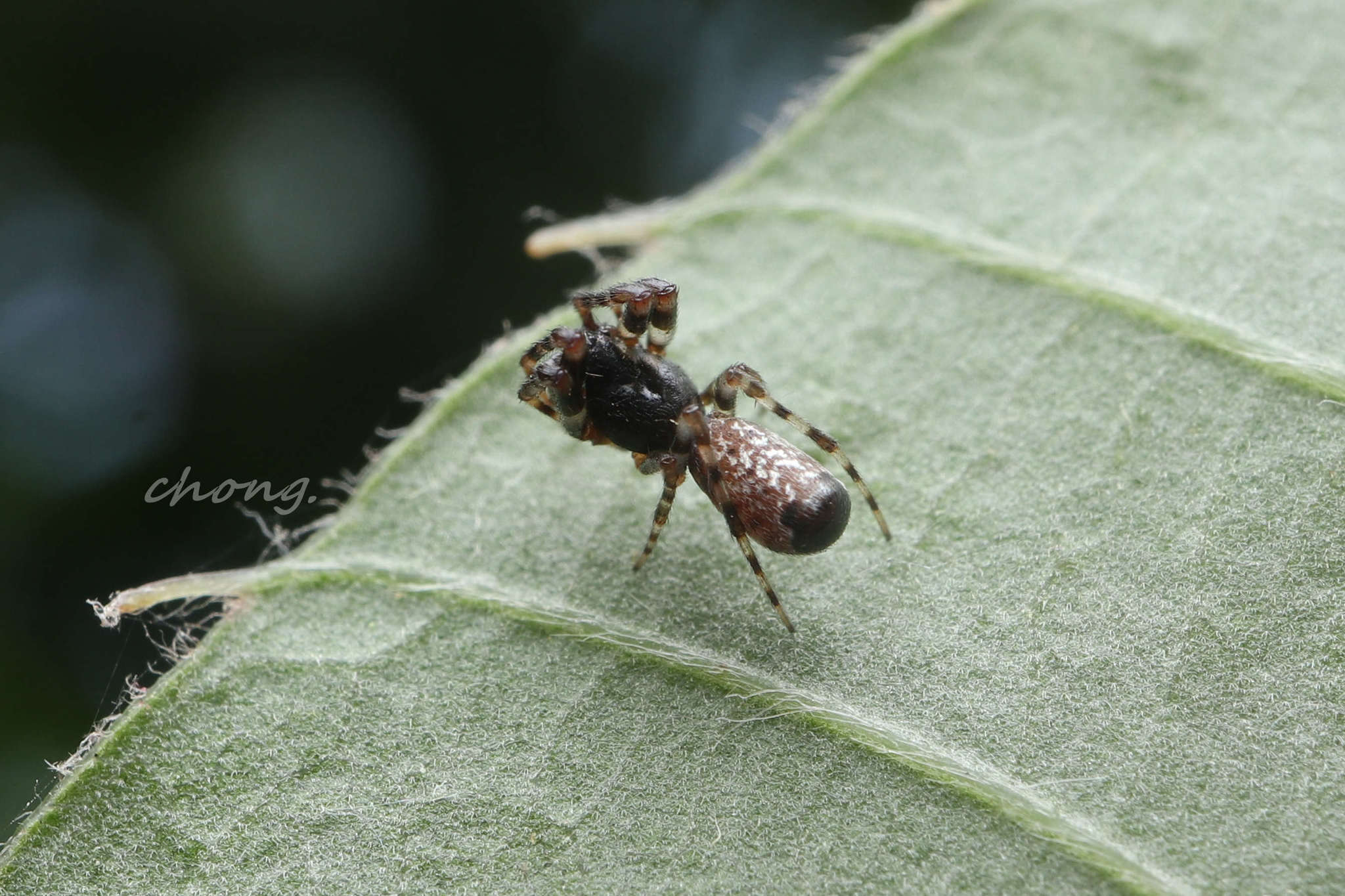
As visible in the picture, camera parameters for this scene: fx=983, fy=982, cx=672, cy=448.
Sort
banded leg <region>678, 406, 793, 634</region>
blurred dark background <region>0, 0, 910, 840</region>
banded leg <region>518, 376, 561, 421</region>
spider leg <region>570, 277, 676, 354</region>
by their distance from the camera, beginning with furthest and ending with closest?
blurred dark background <region>0, 0, 910, 840</region>, spider leg <region>570, 277, 676, 354</region>, banded leg <region>518, 376, 561, 421</region>, banded leg <region>678, 406, 793, 634</region>

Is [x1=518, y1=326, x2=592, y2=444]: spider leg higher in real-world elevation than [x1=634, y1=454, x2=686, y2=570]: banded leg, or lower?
higher

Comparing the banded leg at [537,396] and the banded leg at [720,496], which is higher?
the banded leg at [537,396]

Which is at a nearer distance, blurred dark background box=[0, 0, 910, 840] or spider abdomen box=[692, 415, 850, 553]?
spider abdomen box=[692, 415, 850, 553]

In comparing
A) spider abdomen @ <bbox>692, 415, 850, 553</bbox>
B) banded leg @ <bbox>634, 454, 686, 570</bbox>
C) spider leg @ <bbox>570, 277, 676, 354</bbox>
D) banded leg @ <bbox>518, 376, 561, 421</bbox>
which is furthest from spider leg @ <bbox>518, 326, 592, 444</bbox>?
spider abdomen @ <bbox>692, 415, 850, 553</bbox>

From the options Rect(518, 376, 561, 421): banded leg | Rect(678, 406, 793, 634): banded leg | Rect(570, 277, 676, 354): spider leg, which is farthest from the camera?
Rect(570, 277, 676, 354): spider leg

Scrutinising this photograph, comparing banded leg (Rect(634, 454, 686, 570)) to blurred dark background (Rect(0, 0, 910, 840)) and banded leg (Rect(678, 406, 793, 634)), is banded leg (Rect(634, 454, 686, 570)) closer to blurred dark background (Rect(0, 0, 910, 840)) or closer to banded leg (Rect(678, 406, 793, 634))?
banded leg (Rect(678, 406, 793, 634))

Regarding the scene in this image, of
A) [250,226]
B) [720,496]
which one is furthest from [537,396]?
[250,226]

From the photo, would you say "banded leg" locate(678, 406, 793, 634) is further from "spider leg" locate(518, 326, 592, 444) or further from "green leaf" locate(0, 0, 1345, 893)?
"spider leg" locate(518, 326, 592, 444)

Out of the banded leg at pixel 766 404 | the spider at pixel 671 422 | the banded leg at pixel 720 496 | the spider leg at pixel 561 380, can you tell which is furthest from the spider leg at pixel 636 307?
the banded leg at pixel 720 496

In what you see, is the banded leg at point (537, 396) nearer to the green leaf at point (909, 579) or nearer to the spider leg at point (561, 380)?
the spider leg at point (561, 380)

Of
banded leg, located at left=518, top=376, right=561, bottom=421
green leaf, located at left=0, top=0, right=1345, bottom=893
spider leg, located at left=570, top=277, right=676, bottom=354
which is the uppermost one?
spider leg, located at left=570, top=277, right=676, bottom=354
